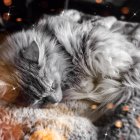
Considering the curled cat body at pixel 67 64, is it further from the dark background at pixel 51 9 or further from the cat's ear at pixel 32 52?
the dark background at pixel 51 9

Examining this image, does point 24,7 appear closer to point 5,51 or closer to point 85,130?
point 5,51

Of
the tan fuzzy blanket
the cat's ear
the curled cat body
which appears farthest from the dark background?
the tan fuzzy blanket

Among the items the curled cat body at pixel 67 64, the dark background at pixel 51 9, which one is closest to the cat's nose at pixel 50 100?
the curled cat body at pixel 67 64

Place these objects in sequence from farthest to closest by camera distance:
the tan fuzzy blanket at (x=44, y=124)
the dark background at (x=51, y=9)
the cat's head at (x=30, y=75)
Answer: the dark background at (x=51, y=9) < the cat's head at (x=30, y=75) < the tan fuzzy blanket at (x=44, y=124)

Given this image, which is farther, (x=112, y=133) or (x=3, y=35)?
(x=3, y=35)

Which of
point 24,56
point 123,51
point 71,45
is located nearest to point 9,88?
point 24,56

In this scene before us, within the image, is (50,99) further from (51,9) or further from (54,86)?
(51,9)
